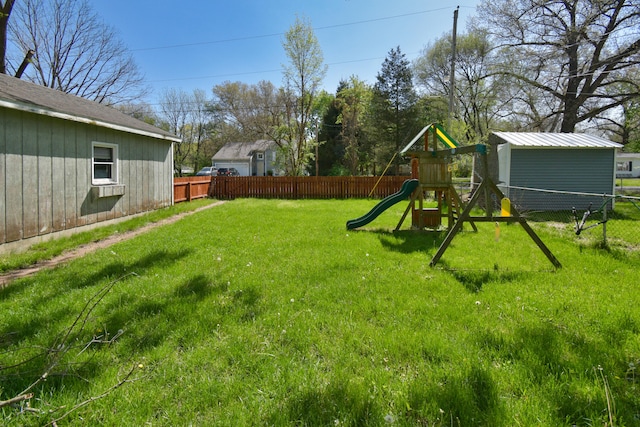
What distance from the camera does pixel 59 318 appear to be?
3168mm

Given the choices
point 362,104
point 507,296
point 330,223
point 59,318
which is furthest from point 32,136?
point 362,104

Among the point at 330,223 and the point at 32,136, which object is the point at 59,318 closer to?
the point at 32,136

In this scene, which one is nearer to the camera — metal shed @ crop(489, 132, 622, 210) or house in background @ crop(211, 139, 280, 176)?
metal shed @ crop(489, 132, 622, 210)

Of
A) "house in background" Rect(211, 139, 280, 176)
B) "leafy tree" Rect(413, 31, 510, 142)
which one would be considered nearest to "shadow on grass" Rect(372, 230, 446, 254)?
"leafy tree" Rect(413, 31, 510, 142)

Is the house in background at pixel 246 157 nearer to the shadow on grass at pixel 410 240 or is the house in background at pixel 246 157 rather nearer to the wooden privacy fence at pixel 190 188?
the wooden privacy fence at pixel 190 188

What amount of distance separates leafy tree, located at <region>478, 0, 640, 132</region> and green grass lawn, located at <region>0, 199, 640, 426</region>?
52.4 feet

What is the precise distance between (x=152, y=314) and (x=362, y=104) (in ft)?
107

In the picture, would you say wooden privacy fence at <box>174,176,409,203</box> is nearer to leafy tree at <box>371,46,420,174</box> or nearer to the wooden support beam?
leafy tree at <box>371,46,420,174</box>

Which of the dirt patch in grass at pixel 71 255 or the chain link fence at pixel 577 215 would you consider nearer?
the dirt patch in grass at pixel 71 255

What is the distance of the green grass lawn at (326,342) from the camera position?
1972 millimetres

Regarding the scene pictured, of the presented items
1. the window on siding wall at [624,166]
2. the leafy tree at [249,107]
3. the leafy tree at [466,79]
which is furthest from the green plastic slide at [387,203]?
the window on siding wall at [624,166]

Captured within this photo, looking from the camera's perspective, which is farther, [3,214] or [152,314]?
[3,214]

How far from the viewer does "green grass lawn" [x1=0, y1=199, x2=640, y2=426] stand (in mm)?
1972

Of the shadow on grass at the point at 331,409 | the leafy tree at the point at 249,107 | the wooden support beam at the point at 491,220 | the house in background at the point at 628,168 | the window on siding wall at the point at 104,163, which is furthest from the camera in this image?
the house in background at the point at 628,168
